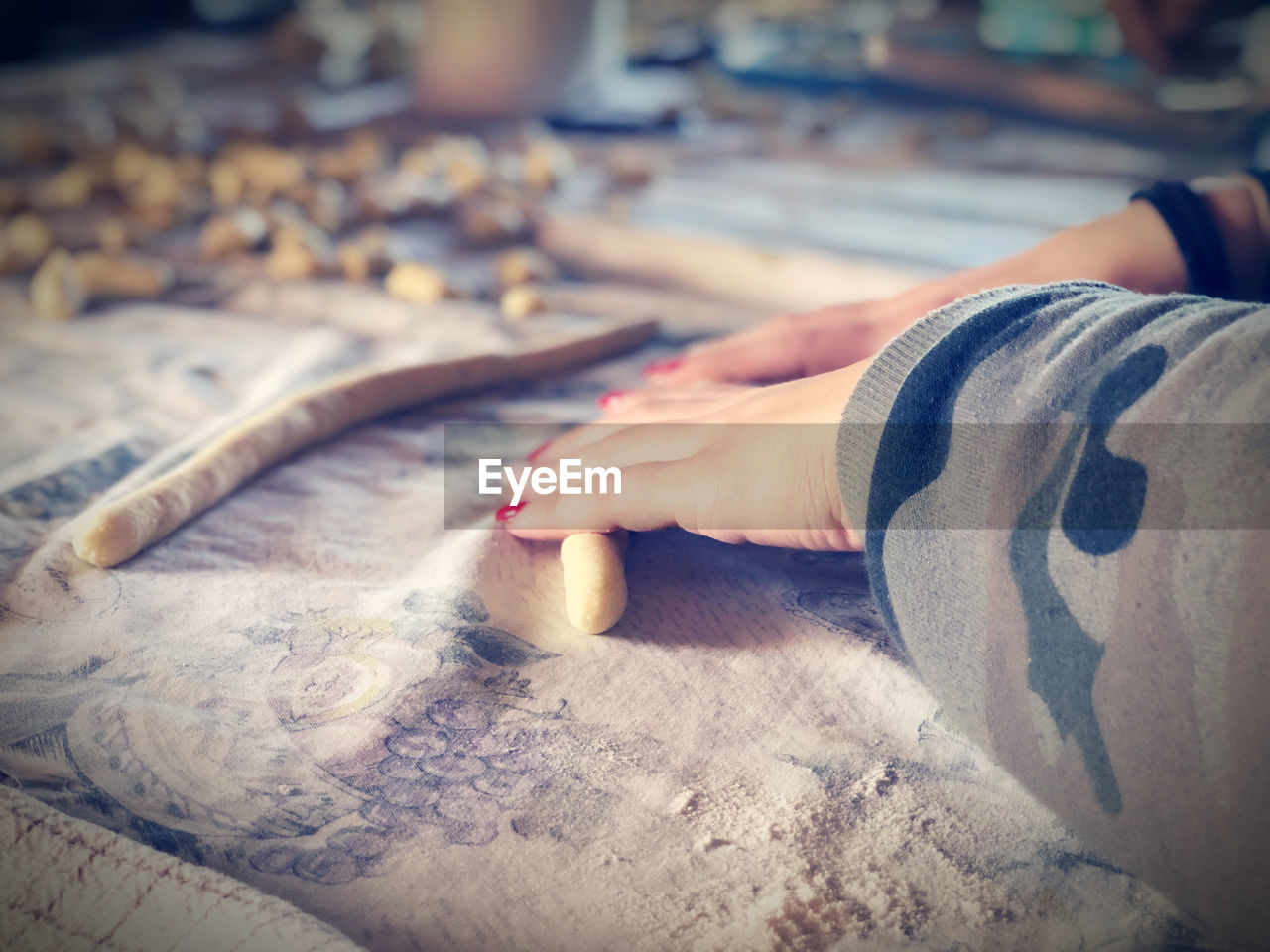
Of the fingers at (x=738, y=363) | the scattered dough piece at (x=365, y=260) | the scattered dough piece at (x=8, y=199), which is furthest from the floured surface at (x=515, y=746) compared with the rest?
the scattered dough piece at (x=8, y=199)

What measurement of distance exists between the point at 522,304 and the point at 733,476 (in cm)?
61

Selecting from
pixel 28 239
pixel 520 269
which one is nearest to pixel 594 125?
pixel 520 269

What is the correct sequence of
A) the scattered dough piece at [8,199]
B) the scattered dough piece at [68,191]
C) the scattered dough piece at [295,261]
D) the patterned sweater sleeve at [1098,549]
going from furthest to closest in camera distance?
the scattered dough piece at [68,191]
the scattered dough piece at [8,199]
the scattered dough piece at [295,261]
the patterned sweater sleeve at [1098,549]

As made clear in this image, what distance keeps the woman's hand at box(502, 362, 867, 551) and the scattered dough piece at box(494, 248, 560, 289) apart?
0.64 metres

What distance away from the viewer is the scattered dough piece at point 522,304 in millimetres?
1059

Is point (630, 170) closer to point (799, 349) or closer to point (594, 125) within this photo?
point (594, 125)

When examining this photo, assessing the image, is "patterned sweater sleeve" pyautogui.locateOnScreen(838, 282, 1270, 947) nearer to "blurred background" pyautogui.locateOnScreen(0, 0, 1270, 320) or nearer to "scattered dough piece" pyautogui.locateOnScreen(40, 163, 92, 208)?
"blurred background" pyautogui.locateOnScreen(0, 0, 1270, 320)

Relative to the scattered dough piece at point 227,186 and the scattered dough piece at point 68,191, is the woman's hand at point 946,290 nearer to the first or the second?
the scattered dough piece at point 227,186

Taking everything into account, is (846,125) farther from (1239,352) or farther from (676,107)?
(1239,352)

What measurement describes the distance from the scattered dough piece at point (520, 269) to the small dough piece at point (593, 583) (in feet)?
2.36

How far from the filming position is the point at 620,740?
46 centimetres

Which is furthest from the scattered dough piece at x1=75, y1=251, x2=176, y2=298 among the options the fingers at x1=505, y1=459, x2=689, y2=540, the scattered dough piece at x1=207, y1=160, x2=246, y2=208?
the fingers at x1=505, y1=459, x2=689, y2=540

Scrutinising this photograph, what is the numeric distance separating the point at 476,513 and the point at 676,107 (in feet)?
5.51

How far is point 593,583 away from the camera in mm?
521
